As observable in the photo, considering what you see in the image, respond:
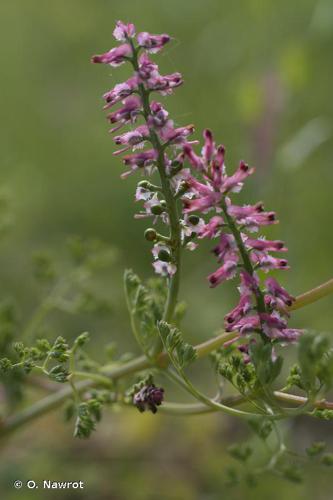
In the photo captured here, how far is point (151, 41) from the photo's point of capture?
8.50 ft

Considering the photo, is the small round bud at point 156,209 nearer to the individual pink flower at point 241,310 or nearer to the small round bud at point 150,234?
the small round bud at point 150,234

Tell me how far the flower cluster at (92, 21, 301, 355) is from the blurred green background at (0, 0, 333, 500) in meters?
1.70

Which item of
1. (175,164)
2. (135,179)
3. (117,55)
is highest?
(135,179)

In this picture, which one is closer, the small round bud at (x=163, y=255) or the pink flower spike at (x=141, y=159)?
the pink flower spike at (x=141, y=159)

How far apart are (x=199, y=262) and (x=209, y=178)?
182 inches

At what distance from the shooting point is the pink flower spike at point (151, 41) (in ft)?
8.43

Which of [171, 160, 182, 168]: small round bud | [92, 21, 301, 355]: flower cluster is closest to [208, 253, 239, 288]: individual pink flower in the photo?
[92, 21, 301, 355]: flower cluster

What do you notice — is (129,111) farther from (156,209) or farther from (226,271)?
(226,271)

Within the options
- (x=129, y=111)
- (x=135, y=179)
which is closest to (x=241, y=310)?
(x=129, y=111)

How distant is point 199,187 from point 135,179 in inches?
217

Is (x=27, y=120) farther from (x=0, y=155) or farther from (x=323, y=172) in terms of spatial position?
(x=323, y=172)

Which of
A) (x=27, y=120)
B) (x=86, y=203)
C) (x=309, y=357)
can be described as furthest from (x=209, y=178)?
(x=27, y=120)

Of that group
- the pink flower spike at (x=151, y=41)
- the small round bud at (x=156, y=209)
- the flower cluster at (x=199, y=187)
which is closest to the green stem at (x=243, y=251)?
the flower cluster at (x=199, y=187)

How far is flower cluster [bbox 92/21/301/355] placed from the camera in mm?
2506
